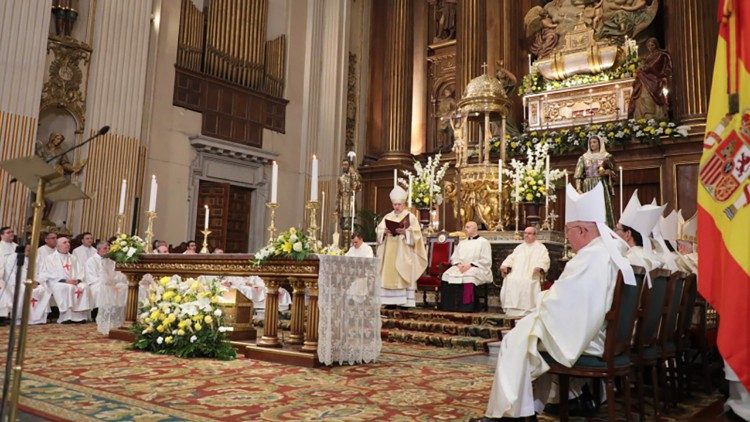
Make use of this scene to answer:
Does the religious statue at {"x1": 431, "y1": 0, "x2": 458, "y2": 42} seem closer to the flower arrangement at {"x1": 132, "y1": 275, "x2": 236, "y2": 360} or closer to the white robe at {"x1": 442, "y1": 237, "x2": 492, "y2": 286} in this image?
the white robe at {"x1": 442, "y1": 237, "x2": 492, "y2": 286}

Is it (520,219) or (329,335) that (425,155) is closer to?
(520,219)

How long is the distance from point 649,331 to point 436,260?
593 cm

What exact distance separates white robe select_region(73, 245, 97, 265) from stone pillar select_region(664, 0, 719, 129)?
11.0 metres

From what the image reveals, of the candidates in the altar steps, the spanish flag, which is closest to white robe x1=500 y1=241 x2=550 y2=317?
the altar steps

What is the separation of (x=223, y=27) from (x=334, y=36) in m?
3.13

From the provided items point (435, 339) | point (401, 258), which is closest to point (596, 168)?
point (401, 258)

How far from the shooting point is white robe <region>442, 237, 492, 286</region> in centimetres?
868

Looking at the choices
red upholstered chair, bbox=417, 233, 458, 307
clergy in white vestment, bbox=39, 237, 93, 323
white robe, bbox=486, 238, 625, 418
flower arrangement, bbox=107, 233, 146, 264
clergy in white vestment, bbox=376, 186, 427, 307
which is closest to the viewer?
white robe, bbox=486, 238, 625, 418

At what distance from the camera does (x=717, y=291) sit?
10.8 feet

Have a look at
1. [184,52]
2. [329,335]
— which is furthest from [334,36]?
[329,335]

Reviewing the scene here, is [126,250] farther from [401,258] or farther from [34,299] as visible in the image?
[401,258]

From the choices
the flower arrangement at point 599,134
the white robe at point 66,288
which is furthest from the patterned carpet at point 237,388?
the flower arrangement at point 599,134

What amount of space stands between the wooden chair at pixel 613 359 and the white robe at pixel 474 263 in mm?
5079

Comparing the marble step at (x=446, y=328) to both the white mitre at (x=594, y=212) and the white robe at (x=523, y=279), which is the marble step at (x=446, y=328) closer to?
the white robe at (x=523, y=279)
